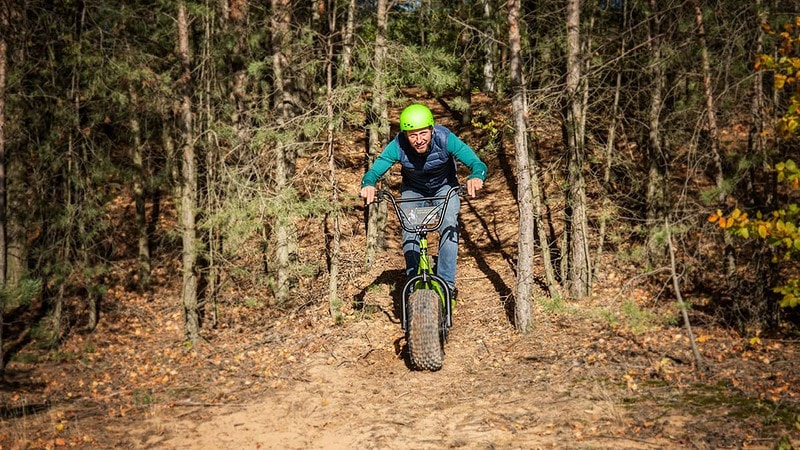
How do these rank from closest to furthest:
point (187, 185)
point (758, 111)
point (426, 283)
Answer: point (426, 283)
point (758, 111)
point (187, 185)

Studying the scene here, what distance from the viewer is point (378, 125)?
980 centimetres

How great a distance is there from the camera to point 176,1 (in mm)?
8758

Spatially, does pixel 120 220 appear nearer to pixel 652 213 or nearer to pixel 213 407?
pixel 213 407

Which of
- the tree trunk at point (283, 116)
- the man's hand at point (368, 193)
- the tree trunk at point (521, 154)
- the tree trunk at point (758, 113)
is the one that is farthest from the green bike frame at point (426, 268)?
the tree trunk at point (758, 113)

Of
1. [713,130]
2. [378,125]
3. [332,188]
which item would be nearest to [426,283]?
[332,188]

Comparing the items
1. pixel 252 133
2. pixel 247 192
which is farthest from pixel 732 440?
pixel 252 133

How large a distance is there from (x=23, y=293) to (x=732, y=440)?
8154mm

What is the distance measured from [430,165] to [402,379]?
2.50m

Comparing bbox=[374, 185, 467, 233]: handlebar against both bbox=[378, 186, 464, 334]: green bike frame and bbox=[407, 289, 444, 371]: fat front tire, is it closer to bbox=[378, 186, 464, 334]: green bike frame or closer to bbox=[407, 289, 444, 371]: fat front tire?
bbox=[378, 186, 464, 334]: green bike frame

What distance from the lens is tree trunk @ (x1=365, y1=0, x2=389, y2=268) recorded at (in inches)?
335

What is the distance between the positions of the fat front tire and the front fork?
0.15 metres

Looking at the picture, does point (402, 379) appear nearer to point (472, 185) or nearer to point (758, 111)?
point (472, 185)

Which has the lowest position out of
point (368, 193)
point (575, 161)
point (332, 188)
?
point (368, 193)

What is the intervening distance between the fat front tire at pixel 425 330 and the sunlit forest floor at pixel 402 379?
25 centimetres
